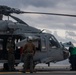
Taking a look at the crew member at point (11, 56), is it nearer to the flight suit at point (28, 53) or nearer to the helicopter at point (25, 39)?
the helicopter at point (25, 39)

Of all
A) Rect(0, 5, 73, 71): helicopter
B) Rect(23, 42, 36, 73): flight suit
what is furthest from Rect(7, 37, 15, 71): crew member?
Rect(23, 42, 36, 73): flight suit

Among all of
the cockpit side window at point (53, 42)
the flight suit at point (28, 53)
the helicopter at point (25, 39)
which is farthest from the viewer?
the cockpit side window at point (53, 42)

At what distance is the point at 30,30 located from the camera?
2119 centimetres

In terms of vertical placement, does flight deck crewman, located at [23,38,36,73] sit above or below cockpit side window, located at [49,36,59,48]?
below

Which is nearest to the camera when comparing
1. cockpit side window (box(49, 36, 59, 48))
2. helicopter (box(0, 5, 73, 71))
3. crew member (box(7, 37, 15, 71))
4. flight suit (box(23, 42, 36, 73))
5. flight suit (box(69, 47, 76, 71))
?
flight suit (box(23, 42, 36, 73))

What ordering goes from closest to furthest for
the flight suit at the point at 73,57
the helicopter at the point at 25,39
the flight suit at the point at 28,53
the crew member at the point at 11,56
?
the flight suit at the point at 28,53, the crew member at the point at 11,56, the helicopter at the point at 25,39, the flight suit at the point at 73,57

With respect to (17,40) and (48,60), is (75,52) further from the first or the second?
(17,40)

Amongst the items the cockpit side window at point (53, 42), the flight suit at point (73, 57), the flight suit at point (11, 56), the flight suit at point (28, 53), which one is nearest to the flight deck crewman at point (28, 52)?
the flight suit at point (28, 53)

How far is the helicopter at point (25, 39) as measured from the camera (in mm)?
20375

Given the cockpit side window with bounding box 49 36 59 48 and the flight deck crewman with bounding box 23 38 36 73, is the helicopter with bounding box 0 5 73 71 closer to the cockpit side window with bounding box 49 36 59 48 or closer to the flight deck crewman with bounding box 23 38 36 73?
the cockpit side window with bounding box 49 36 59 48

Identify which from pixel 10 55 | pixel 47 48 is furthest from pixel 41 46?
pixel 10 55

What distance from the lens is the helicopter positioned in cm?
2038

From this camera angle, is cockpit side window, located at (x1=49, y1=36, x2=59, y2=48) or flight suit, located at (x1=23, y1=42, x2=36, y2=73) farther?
cockpit side window, located at (x1=49, y1=36, x2=59, y2=48)

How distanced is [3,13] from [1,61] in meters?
2.70
